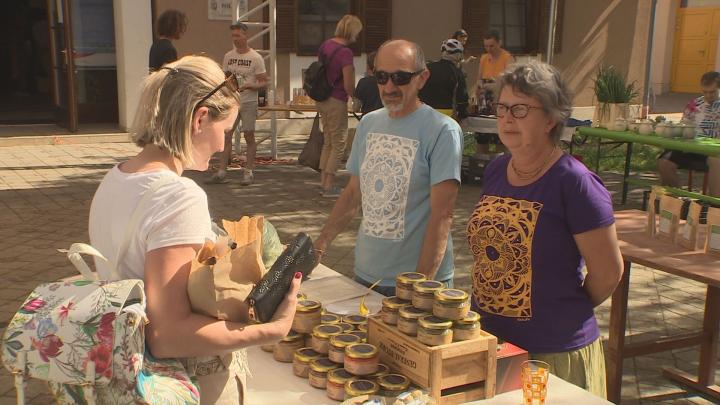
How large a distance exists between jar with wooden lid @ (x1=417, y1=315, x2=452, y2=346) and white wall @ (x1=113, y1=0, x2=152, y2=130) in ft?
32.9

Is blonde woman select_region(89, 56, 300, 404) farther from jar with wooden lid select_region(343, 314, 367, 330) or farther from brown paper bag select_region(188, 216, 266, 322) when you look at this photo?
jar with wooden lid select_region(343, 314, 367, 330)

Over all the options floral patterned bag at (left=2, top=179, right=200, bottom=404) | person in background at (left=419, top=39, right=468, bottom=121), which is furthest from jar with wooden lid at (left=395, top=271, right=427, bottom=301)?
person in background at (left=419, top=39, right=468, bottom=121)

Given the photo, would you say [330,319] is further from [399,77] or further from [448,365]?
[399,77]

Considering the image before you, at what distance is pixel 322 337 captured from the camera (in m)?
2.25

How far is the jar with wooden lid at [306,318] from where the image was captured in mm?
2344

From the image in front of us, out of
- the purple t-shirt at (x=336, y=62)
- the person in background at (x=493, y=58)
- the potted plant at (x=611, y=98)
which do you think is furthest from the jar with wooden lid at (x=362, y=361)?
the person in background at (x=493, y=58)

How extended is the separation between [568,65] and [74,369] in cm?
1519

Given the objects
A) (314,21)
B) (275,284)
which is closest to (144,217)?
(275,284)

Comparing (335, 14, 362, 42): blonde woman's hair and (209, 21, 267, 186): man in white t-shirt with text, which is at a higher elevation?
(335, 14, 362, 42): blonde woman's hair

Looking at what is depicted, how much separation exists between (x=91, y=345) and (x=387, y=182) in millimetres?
1549

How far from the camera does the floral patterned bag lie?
1505mm

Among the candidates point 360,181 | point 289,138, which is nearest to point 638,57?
point 289,138

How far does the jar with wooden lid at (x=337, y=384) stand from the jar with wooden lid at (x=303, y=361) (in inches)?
5.4

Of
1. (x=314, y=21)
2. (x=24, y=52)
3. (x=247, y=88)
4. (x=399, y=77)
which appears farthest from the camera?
(x=24, y=52)
